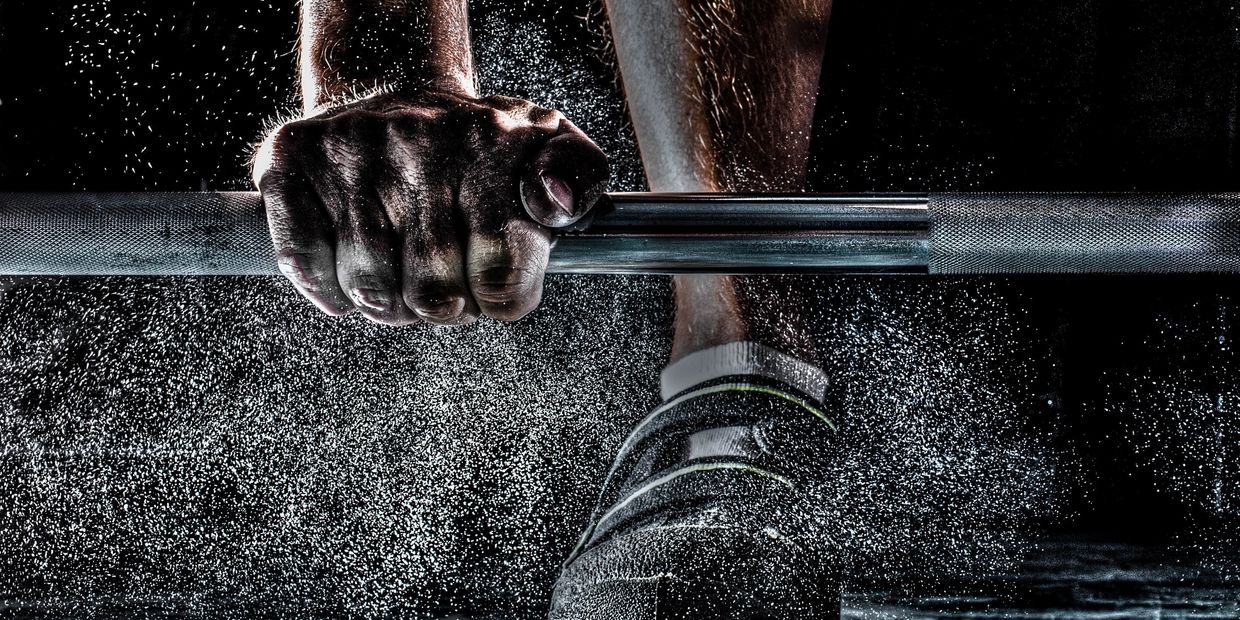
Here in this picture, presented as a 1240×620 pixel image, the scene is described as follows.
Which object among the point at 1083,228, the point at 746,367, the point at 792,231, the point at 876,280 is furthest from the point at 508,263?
the point at 876,280

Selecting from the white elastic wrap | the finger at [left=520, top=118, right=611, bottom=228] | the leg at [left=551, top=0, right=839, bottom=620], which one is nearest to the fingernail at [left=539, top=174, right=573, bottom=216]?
the finger at [left=520, top=118, right=611, bottom=228]

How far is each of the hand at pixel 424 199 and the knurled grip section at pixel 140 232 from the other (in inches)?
0.9

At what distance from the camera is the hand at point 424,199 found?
0.36m

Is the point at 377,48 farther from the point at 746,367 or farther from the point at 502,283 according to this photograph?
the point at 746,367

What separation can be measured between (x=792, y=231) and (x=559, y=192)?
0.10 meters

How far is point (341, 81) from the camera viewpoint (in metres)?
0.45

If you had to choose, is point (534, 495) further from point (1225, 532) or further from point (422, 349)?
point (1225, 532)

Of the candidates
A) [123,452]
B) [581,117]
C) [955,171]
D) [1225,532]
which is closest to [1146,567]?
[1225,532]

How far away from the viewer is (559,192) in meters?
0.36

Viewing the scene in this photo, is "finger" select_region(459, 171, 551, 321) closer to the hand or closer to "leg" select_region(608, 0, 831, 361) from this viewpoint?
the hand

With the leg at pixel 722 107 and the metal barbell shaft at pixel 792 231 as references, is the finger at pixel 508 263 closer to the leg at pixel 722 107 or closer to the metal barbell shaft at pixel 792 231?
the metal barbell shaft at pixel 792 231

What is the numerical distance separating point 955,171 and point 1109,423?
29 centimetres

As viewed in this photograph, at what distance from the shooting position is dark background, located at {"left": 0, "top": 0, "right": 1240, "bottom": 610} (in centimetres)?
88

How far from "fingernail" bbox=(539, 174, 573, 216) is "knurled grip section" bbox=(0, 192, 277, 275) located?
123mm
